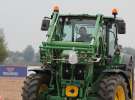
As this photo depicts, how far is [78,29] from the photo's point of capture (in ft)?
51.3

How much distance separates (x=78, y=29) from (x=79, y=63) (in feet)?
4.00

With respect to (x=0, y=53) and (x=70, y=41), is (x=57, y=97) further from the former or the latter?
(x=0, y=53)

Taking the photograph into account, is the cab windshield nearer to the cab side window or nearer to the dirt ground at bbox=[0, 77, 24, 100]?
the cab side window

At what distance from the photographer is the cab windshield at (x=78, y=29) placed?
15.4 metres

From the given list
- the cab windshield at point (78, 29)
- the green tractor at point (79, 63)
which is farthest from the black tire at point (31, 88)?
the cab windshield at point (78, 29)

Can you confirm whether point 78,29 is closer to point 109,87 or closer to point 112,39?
point 112,39

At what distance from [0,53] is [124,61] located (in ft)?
257

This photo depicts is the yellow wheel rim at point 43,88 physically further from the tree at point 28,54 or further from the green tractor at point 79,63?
the tree at point 28,54

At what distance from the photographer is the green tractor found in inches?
581

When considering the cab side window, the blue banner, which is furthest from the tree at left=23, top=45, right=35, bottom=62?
the cab side window

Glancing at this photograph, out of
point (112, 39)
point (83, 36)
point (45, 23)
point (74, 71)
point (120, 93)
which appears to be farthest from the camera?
Result: point (112, 39)

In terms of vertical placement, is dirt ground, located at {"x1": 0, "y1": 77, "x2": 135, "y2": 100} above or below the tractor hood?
below

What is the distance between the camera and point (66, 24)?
52.1ft

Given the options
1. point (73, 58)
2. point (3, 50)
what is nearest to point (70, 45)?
point (73, 58)
